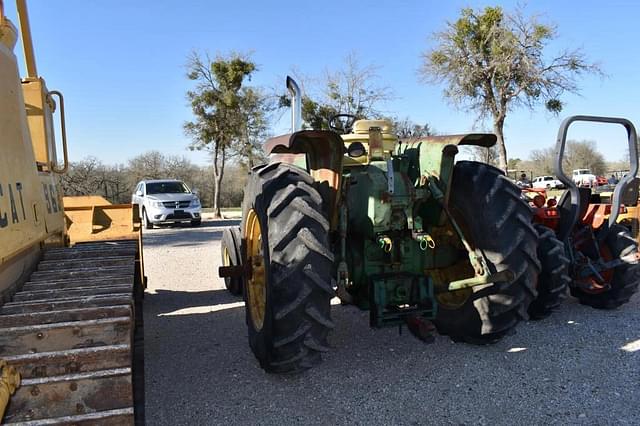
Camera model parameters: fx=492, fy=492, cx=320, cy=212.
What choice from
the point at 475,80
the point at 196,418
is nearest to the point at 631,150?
the point at 196,418

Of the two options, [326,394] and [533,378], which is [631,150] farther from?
[326,394]

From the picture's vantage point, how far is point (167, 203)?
17281 mm

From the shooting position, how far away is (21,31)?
3.68 meters

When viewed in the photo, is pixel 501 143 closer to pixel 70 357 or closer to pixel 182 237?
pixel 182 237

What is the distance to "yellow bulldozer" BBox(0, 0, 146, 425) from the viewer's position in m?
1.85

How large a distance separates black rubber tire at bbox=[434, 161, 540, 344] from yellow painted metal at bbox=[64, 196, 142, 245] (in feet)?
11.9

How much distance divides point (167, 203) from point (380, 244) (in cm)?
1447

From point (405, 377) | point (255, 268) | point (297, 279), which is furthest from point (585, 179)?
point (297, 279)

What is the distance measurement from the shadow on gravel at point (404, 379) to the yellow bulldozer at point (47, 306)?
28.7 inches

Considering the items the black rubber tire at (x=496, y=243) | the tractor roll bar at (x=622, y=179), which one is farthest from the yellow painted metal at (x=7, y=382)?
the tractor roll bar at (x=622, y=179)

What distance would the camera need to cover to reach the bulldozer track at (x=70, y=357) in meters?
1.83

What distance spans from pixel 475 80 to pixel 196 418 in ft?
61.6

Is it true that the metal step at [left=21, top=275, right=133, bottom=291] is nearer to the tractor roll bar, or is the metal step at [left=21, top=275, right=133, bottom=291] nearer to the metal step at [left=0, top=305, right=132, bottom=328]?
the metal step at [left=0, top=305, right=132, bottom=328]

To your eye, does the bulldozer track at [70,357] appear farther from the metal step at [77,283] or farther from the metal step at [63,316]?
the metal step at [77,283]
